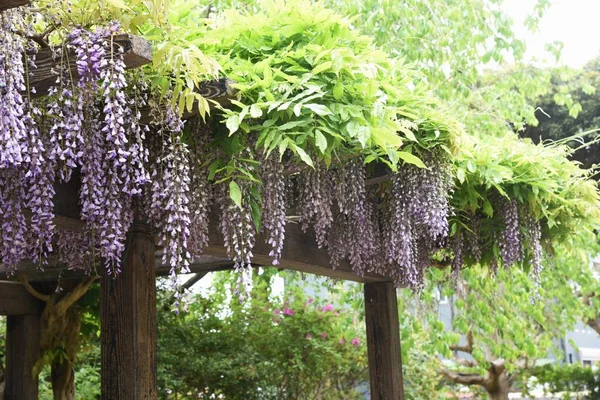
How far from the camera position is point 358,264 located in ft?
13.3

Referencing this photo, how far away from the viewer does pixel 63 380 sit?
5.49 metres

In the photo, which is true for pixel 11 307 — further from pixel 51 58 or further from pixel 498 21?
pixel 498 21

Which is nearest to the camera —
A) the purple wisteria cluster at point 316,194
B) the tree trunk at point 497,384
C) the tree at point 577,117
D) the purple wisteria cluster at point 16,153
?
the purple wisteria cluster at point 16,153

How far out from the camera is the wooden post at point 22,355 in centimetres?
543

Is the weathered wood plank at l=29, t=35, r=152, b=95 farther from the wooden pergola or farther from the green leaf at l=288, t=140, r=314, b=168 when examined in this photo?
the green leaf at l=288, t=140, r=314, b=168

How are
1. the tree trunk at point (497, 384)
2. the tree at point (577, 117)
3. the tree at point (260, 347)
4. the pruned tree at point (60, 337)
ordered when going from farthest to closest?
the tree at point (577, 117)
the tree trunk at point (497, 384)
the tree at point (260, 347)
the pruned tree at point (60, 337)

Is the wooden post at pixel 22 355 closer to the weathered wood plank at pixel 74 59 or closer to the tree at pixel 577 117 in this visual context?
the weathered wood plank at pixel 74 59

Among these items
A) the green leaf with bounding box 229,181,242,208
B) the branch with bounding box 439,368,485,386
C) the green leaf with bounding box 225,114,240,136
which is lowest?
the branch with bounding box 439,368,485,386

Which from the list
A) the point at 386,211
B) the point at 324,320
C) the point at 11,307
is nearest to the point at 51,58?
the point at 386,211

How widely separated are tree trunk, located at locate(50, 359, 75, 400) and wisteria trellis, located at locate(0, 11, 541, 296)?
231 cm

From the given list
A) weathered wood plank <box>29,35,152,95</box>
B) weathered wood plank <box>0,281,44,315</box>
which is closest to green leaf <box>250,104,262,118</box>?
weathered wood plank <box>29,35,152,95</box>

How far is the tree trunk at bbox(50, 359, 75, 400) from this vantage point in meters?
5.47

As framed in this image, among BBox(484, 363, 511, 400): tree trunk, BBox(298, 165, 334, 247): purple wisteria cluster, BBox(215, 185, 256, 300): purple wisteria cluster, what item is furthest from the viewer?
BBox(484, 363, 511, 400): tree trunk

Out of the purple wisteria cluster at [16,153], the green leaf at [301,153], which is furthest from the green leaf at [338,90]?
the purple wisteria cluster at [16,153]
